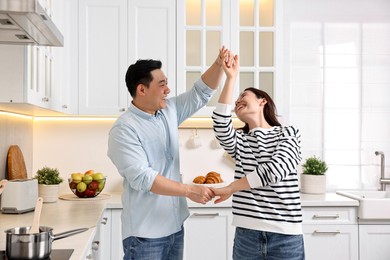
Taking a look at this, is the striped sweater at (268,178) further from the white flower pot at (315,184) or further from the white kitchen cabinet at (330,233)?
the white flower pot at (315,184)

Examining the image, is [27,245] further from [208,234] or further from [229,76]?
[208,234]

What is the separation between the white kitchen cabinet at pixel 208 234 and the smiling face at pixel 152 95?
4.11 feet

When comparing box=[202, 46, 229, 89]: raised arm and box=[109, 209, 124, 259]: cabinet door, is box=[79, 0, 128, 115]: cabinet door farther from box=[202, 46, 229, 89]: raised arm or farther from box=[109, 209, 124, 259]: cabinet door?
box=[202, 46, 229, 89]: raised arm

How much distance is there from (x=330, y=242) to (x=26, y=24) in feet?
8.16

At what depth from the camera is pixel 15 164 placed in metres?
3.24

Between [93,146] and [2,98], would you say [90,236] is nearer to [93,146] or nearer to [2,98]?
[2,98]

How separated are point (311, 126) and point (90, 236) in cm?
240

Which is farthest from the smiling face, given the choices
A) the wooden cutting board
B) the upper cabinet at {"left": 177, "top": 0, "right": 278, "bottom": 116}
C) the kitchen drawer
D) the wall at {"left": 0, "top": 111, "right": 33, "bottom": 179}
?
the kitchen drawer

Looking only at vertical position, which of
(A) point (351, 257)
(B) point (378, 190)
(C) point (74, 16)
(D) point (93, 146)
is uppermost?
(C) point (74, 16)

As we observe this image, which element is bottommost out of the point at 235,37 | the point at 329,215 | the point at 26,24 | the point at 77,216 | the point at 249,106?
the point at 329,215

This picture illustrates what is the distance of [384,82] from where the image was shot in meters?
4.23

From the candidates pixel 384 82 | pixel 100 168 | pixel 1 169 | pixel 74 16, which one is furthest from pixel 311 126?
pixel 1 169

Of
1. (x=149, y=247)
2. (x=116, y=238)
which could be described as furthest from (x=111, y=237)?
(x=149, y=247)

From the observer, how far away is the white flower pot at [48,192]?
340 cm
